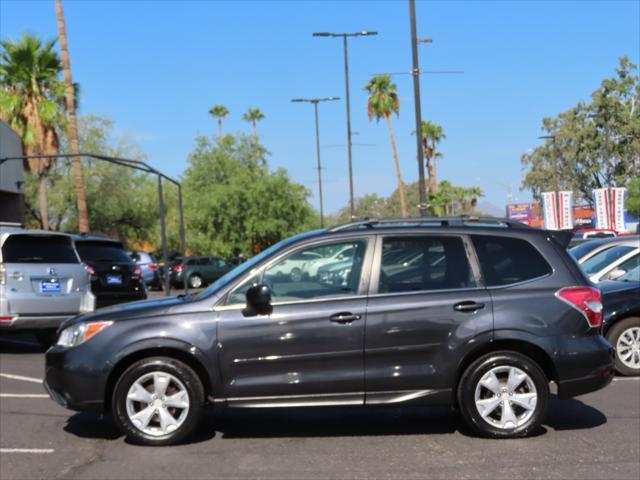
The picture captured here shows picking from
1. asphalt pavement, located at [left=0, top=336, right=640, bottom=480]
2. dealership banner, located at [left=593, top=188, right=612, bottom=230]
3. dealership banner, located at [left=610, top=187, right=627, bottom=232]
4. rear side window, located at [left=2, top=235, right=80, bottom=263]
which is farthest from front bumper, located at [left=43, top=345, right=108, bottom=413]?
dealership banner, located at [left=593, top=188, right=612, bottom=230]

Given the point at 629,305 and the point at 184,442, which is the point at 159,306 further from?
the point at 629,305

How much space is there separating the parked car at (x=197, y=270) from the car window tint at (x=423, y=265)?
3077 centimetres

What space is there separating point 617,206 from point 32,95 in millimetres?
27483

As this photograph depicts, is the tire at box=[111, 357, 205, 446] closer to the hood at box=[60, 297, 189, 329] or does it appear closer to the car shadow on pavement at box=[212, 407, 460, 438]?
the hood at box=[60, 297, 189, 329]

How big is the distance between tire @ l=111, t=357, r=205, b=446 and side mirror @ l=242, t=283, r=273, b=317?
657 mm

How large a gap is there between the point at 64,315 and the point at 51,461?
6163 mm

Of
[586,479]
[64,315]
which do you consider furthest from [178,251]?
[586,479]

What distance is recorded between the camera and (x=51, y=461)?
598cm

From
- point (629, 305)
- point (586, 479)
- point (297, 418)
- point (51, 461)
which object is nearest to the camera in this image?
point (586, 479)

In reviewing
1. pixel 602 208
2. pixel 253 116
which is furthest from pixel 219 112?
pixel 602 208

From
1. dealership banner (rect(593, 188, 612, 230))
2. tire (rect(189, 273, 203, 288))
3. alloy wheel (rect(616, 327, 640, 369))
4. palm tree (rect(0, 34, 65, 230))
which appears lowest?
alloy wheel (rect(616, 327, 640, 369))

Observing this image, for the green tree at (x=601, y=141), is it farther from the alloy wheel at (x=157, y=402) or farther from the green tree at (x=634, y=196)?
the alloy wheel at (x=157, y=402)

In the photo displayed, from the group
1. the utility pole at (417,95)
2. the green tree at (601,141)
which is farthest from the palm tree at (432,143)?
the utility pole at (417,95)

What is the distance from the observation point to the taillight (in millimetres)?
6469
